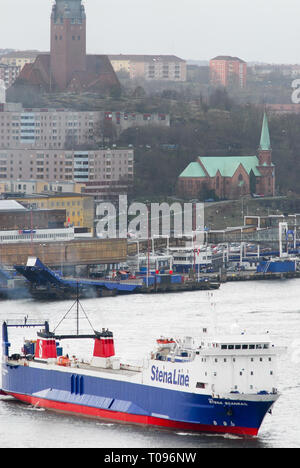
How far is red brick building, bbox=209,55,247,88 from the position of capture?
124562 millimetres

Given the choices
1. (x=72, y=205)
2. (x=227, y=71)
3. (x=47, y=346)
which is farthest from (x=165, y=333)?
(x=227, y=71)

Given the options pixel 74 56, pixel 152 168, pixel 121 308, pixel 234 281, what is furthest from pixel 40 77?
pixel 121 308

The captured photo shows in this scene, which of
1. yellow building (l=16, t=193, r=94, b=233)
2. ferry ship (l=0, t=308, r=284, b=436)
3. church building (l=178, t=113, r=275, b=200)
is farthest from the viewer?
church building (l=178, t=113, r=275, b=200)

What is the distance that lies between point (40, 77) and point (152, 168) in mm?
16794

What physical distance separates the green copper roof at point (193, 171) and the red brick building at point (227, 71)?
144 feet

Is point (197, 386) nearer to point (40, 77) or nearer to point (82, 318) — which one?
point (82, 318)

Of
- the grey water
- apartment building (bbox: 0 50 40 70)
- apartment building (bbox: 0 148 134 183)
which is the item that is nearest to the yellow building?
the grey water

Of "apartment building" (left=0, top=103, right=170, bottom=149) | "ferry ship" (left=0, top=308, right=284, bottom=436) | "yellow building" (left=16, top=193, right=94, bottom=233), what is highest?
"apartment building" (left=0, top=103, right=170, bottom=149)

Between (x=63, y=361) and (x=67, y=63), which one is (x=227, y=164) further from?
(x=63, y=361)

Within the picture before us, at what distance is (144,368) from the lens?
28.7 metres

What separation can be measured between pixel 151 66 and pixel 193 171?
1681 inches

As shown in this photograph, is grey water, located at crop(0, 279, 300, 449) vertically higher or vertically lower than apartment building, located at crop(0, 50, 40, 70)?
lower

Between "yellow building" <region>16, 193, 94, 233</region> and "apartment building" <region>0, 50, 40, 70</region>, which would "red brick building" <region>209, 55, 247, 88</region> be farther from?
"yellow building" <region>16, 193, 94, 233</region>

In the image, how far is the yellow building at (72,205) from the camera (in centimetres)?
6397
